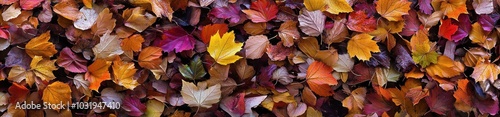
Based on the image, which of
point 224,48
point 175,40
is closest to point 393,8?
point 224,48

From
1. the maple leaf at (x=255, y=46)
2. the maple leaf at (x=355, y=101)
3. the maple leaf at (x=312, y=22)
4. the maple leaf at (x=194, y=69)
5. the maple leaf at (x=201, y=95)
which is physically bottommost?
the maple leaf at (x=355, y=101)

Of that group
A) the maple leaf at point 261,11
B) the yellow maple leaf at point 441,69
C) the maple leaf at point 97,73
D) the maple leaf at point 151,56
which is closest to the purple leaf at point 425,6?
the yellow maple leaf at point 441,69

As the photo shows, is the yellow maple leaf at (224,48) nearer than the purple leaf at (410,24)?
Yes

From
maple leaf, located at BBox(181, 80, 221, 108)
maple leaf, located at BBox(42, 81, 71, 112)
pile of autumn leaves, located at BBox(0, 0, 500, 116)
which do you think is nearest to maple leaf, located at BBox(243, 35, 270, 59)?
pile of autumn leaves, located at BBox(0, 0, 500, 116)

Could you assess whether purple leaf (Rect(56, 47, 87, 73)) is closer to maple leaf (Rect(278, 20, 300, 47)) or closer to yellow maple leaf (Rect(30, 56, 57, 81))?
yellow maple leaf (Rect(30, 56, 57, 81))

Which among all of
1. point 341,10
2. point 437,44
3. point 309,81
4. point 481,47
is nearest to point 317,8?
point 341,10

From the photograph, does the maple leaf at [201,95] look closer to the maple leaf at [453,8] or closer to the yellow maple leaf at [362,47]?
the yellow maple leaf at [362,47]
